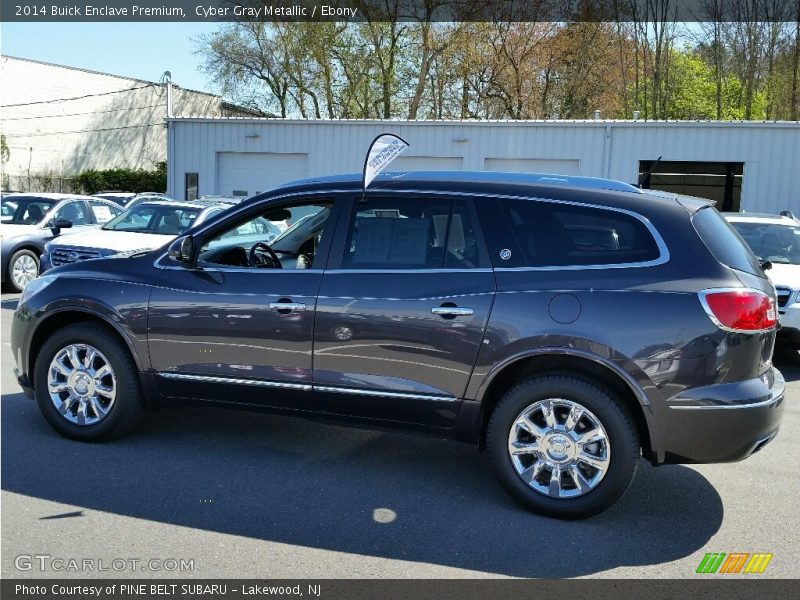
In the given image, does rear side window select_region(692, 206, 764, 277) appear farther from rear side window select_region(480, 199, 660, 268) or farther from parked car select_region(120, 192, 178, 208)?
parked car select_region(120, 192, 178, 208)

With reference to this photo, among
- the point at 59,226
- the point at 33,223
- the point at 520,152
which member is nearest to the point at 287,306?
the point at 59,226

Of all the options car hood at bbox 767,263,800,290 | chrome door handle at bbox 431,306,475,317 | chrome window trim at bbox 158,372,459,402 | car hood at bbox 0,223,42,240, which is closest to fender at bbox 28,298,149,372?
chrome window trim at bbox 158,372,459,402

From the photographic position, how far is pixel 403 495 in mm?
4680

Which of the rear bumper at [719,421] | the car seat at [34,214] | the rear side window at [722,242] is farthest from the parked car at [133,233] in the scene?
the rear bumper at [719,421]

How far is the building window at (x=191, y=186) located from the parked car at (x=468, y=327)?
2033cm

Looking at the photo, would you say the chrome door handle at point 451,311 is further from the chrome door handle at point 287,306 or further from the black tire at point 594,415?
the chrome door handle at point 287,306

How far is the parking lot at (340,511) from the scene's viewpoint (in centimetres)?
384

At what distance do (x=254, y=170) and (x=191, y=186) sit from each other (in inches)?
85.3

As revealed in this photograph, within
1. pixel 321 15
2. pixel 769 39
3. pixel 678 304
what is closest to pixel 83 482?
pixel 678 304

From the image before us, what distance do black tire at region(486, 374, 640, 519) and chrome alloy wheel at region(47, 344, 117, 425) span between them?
257cm

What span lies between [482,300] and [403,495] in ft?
3.98

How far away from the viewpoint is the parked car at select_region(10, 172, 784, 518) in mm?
4160

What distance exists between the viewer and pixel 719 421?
410 cm
